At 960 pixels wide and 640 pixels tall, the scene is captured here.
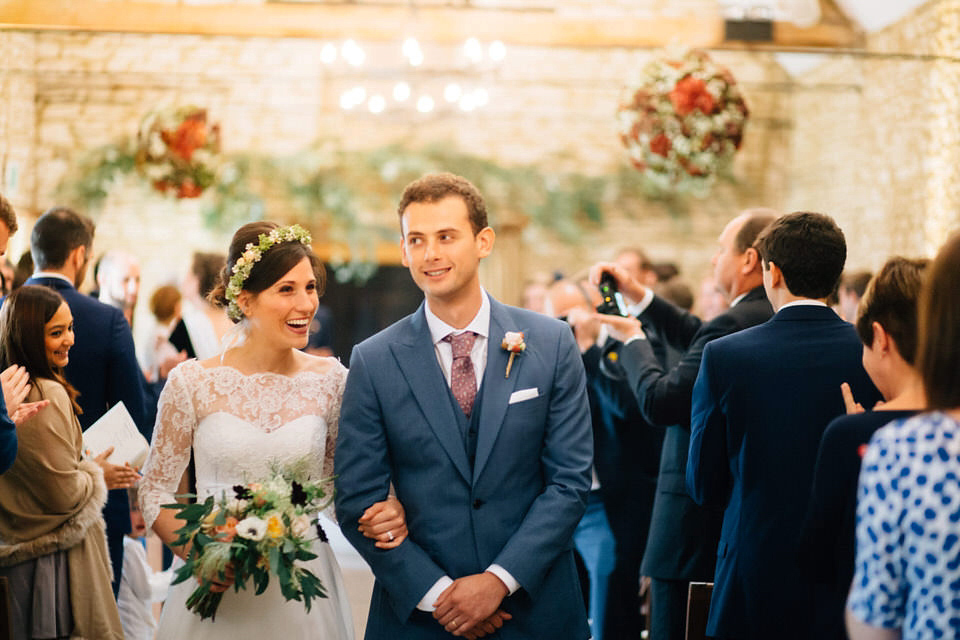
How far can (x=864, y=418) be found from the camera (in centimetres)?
192

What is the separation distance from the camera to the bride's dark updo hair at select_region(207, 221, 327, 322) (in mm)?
2719

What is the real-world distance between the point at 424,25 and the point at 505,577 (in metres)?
6.85

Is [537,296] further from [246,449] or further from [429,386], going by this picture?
[429,386]

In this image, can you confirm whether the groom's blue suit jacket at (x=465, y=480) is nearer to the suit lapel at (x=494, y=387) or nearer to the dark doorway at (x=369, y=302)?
the suit lapel at (x=494, y=387)

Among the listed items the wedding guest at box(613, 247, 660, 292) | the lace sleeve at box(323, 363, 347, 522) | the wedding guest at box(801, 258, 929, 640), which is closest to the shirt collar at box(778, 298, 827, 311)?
the wedding guest at box(801, 258, 929, 640)

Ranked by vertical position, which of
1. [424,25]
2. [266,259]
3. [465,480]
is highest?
[424,25]

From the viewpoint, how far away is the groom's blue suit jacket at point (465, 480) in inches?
91.7

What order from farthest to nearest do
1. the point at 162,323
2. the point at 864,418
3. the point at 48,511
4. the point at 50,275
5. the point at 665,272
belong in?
1. the point at 665,272
2. the point at 162,323
3. the point at 50,275
4. the point at 48,511
5. the point at 864,418

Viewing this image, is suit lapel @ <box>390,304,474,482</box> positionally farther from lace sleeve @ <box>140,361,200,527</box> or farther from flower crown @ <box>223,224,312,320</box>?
lace sleeve @ <box>140,361,200,527</box>

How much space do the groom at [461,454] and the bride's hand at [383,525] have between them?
2 centimetres

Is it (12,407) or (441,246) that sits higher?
(441,246)

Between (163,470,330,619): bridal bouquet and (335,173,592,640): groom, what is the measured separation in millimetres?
121

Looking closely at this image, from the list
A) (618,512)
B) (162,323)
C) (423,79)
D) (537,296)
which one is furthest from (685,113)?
(162,323)

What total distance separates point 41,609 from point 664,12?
8.10 metres
